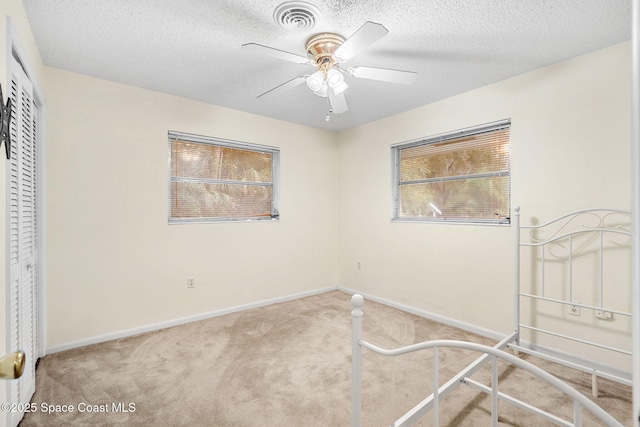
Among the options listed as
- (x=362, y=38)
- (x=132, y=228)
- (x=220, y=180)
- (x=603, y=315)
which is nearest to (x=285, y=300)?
(x=220, y=180)

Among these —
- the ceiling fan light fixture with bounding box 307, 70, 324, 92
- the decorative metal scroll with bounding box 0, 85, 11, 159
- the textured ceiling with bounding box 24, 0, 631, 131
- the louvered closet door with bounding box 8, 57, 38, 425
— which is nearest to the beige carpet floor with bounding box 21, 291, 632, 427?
the louvered closet door with bounding box 8, 57, 38, 425

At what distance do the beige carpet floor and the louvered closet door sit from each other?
9.4 inches

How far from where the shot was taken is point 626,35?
1.97 m

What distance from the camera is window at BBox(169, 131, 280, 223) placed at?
124 inches

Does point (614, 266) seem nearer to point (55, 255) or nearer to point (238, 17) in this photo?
point (238, 17)

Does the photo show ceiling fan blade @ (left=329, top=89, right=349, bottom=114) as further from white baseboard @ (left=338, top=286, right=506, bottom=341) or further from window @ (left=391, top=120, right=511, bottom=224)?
white baseboard @ (left=338, top=286, right=506, bottom=341)

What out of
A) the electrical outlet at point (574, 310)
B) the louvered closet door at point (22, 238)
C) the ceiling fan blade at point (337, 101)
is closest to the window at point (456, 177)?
the electrical outlet at point (574, 310)

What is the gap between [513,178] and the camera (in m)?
2.66

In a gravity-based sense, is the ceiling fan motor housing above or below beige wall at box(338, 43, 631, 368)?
above

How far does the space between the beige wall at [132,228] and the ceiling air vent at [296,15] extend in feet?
5.73

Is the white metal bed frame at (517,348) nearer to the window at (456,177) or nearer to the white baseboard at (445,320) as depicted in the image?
the white baseboard at (445,320)

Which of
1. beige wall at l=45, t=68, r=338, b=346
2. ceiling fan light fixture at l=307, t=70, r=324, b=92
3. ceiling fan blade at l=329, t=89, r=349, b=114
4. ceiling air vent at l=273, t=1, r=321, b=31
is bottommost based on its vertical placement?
beige wall at l=45, t=68, r=338, b=346

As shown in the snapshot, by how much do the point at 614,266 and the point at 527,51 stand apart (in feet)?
5.40

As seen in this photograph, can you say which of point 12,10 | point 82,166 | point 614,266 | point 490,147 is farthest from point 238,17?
point 614,266
